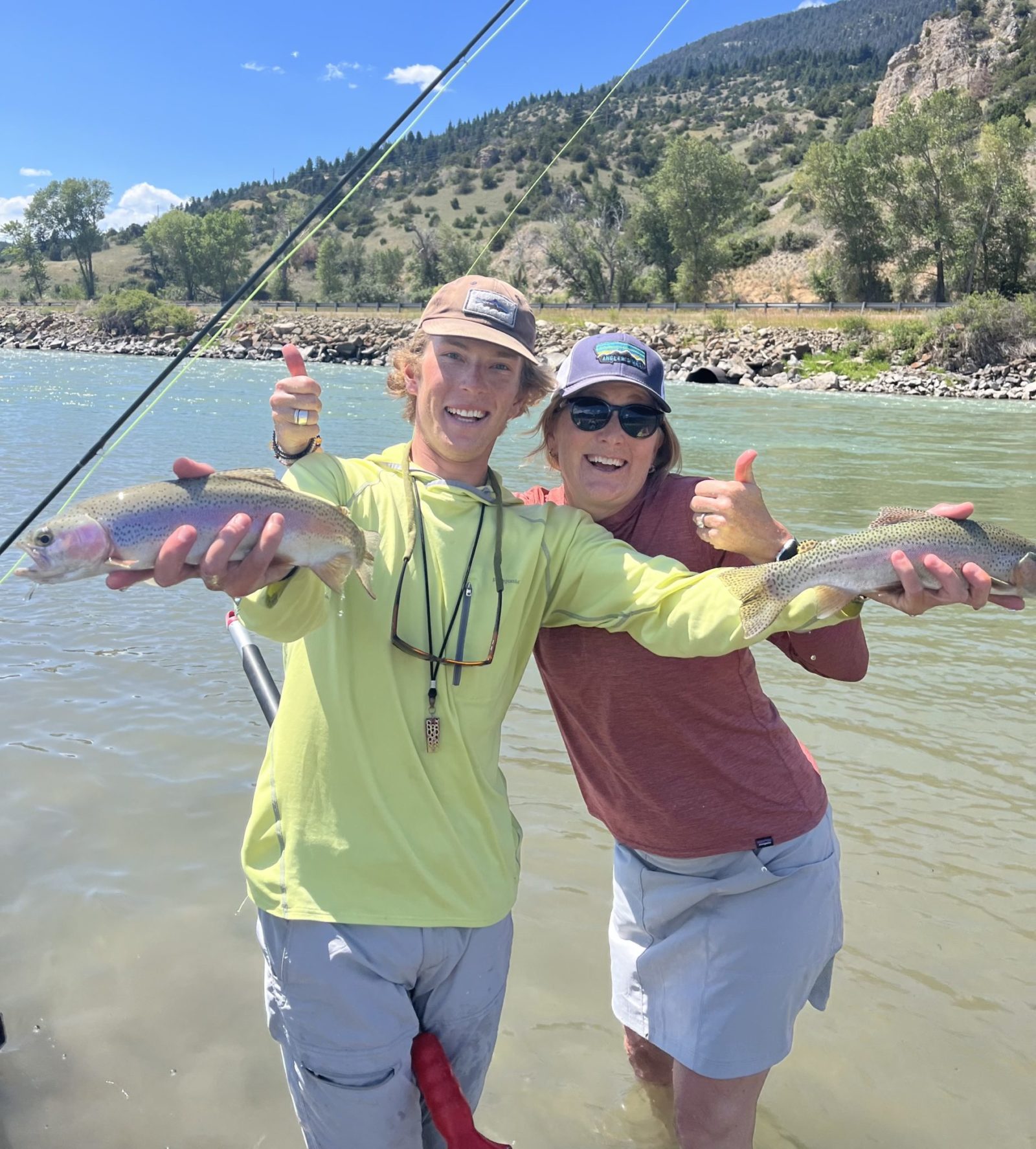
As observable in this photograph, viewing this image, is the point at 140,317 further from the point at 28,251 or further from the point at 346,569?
the point at 346,569

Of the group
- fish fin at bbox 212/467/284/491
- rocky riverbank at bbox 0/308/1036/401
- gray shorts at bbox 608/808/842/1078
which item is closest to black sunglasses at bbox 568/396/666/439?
fish fin at bbox 212/467/284/491

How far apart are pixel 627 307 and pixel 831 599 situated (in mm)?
67088

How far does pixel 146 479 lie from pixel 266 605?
522 inches

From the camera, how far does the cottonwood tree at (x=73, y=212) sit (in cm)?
11162

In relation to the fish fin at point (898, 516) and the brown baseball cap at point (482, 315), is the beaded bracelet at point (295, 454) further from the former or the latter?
the fish fin at point (898, 516)

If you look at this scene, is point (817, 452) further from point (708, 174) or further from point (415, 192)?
point (415, 192)

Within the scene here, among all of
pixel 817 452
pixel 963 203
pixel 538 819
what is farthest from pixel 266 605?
pixel 963 203

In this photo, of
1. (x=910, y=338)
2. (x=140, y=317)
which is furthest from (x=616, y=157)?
(x=910, y=338)

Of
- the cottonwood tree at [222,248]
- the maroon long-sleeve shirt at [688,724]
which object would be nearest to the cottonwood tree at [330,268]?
the cottonwood tree at [222,248]

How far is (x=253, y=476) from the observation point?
232cm

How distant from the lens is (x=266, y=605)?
2244 millimetres

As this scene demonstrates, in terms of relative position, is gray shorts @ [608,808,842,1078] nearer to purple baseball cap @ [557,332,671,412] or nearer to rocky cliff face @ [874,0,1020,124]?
purple baseball cap @ [557,332,671,412]

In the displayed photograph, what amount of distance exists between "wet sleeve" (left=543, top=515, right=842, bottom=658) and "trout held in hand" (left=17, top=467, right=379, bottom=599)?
577 mm

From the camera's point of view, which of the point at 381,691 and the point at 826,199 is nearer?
the point at 381,691
